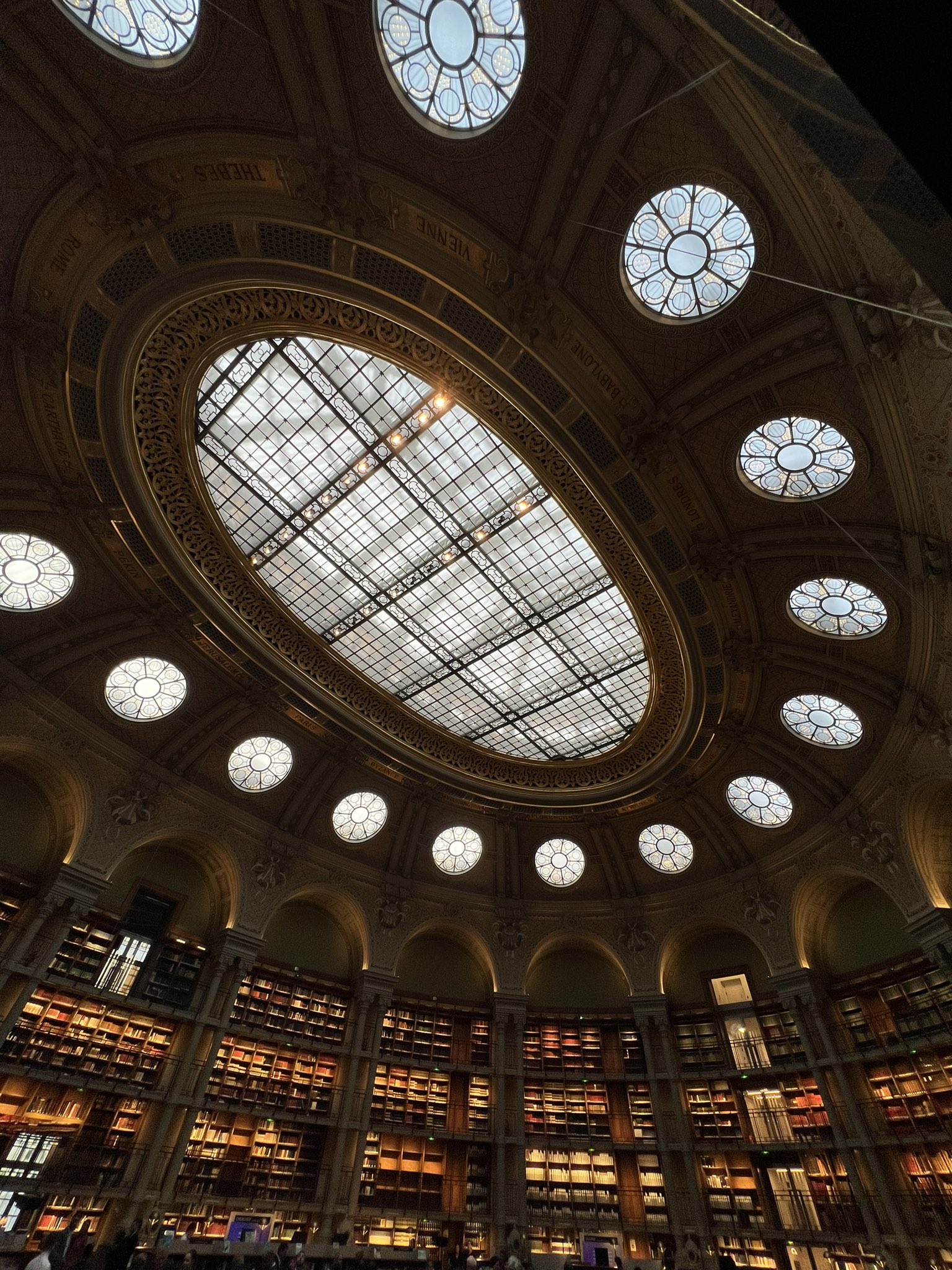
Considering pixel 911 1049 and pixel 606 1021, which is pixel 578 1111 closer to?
pixel 606 1021

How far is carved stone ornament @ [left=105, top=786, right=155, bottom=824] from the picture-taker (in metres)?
18.1

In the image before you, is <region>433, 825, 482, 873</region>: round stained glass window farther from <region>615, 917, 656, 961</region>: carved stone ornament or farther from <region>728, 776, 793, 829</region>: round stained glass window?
<region>728, 776, 793, 829</region>: round stained glass window

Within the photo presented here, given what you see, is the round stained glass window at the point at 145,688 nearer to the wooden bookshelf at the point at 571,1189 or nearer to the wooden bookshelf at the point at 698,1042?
the wooden bookshelf at the point at 571,1189

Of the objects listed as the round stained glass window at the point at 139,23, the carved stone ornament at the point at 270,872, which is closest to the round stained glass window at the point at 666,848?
the carved stone ornament at the point at 270,872

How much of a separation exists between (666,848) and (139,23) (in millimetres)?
24030

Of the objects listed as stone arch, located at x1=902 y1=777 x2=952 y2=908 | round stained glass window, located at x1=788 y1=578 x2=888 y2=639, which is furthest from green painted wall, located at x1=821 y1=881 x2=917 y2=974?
round stained glass window, located at x1=788 y1=578 x2=888 y2=639

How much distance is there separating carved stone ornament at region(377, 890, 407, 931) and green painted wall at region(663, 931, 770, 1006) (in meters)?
9.35

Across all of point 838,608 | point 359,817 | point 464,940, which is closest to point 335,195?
point 838,608

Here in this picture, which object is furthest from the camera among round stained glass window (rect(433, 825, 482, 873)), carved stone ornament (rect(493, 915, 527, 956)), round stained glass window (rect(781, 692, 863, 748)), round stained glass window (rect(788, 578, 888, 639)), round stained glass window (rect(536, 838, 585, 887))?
round stained glass window (rect(536, 838, 585, 887))

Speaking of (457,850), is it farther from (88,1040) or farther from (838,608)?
(838,608)

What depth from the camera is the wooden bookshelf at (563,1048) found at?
20.8m

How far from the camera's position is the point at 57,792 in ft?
58.5

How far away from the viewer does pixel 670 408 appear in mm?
12688

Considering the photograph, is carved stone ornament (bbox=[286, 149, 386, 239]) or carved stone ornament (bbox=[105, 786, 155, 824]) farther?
carved stone ornament (bbox=[105, 786, 155, 824])
